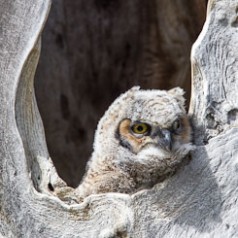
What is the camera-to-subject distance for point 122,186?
3.08m

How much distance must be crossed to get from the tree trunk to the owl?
7 centimetres

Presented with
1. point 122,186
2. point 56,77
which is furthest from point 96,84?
point 122,186

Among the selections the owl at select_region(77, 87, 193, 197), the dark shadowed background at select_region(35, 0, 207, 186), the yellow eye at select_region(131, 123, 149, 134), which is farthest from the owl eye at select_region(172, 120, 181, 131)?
the dark shadowed background at select_region(35, 0, 207, 186)

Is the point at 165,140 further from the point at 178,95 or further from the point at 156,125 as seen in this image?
the point at 178,95

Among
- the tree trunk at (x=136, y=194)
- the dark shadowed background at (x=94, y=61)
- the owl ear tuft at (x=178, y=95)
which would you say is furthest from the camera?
the dark shadowed background at (x=94, y=61)

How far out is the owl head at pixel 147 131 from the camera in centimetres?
287

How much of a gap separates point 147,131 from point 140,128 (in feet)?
0.11

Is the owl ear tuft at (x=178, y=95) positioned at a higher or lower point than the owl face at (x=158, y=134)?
higher

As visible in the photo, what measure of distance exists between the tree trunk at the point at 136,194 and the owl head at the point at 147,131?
0.23 ft

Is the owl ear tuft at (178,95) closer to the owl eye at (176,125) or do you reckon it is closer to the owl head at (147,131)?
A: the owl head at (147,131)

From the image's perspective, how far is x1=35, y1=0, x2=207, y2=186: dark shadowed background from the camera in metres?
4.12

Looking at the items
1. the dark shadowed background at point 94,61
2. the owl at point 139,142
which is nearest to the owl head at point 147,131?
the owl at point 139,142

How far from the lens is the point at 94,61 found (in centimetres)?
423

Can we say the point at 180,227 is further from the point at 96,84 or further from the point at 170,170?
the point at 96,84
